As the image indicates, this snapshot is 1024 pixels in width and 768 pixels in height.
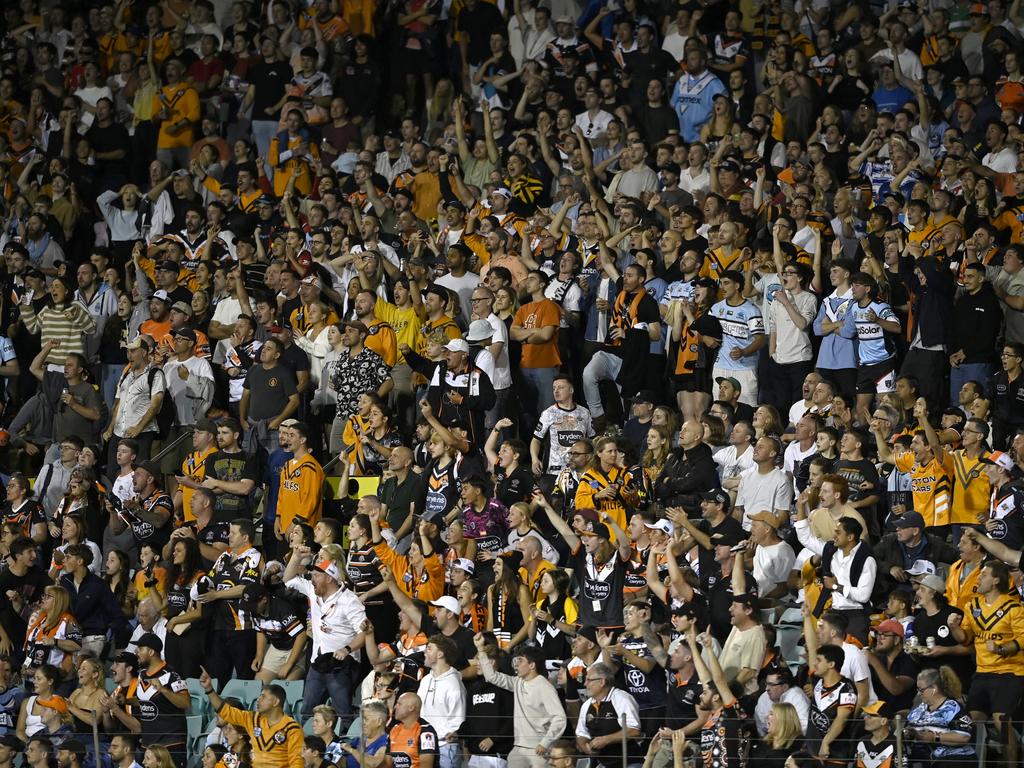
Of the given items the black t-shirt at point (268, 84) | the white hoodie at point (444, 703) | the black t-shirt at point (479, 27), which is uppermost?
the black t-shirt at point (479, 27)

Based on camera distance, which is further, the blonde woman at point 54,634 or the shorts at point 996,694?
the blonde woman at point 54,634

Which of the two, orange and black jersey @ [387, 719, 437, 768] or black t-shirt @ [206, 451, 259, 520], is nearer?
orange and black jersey @ [387, 719, 437, 768]

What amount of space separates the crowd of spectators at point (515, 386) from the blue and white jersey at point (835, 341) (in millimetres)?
59

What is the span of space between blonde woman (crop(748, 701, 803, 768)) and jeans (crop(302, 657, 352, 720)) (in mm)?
2845

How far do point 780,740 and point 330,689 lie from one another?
3.13 m

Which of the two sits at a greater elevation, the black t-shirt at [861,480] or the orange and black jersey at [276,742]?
the black t-shirt at [861,480]

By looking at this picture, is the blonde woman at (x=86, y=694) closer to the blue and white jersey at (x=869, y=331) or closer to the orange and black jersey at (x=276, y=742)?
the orange and black jersey at (x=276, y=742)

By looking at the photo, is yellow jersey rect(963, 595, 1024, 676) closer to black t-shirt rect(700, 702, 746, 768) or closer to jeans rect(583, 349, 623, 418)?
black t-shirt rect(700, 702, 746, 768)

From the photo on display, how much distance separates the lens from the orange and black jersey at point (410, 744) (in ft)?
33.1

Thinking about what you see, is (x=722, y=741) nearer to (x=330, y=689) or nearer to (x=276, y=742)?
(x=276, y=742)

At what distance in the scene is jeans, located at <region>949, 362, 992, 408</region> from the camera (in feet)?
43.9

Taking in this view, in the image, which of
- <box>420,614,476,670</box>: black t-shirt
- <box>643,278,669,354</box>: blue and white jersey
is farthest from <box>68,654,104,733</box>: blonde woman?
<box>643,278,669,354</box>: blue and white jersey

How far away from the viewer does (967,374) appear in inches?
528

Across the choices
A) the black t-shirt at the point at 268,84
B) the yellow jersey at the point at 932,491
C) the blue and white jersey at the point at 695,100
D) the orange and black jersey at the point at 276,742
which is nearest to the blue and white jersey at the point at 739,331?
the yellow jersey at the point at 932,491
